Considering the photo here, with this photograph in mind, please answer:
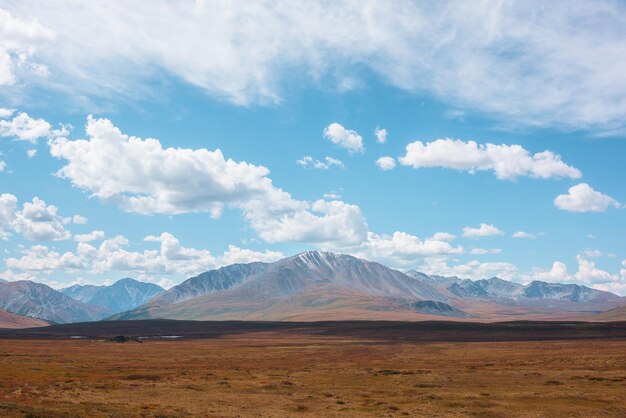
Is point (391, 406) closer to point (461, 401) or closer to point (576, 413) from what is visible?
point (461, 401)

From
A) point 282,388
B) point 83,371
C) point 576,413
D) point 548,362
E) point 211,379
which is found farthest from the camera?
point 548,362

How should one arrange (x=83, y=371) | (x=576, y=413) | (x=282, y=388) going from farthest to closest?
(x=83, y=371) < (x=282, y=388) < (x=576, y=413)

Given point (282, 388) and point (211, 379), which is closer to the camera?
point (282, 388)

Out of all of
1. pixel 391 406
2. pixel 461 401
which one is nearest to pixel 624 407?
pixel 461 401

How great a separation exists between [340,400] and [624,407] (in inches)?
929

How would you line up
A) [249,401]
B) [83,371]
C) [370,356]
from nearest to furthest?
[249,401], [83,371], [370,356]

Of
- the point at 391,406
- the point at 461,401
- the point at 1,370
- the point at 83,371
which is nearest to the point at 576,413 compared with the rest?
the point at 461,401

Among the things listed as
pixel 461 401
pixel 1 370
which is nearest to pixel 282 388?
pixel 461 401

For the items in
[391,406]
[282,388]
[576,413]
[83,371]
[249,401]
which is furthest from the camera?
[83,371]

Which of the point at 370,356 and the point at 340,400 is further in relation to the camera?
the point at 370,356

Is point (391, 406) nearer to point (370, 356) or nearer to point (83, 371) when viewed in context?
point (83, 371)

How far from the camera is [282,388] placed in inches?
2296

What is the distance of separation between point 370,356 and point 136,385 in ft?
193

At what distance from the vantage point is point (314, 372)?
75562 millimetres
